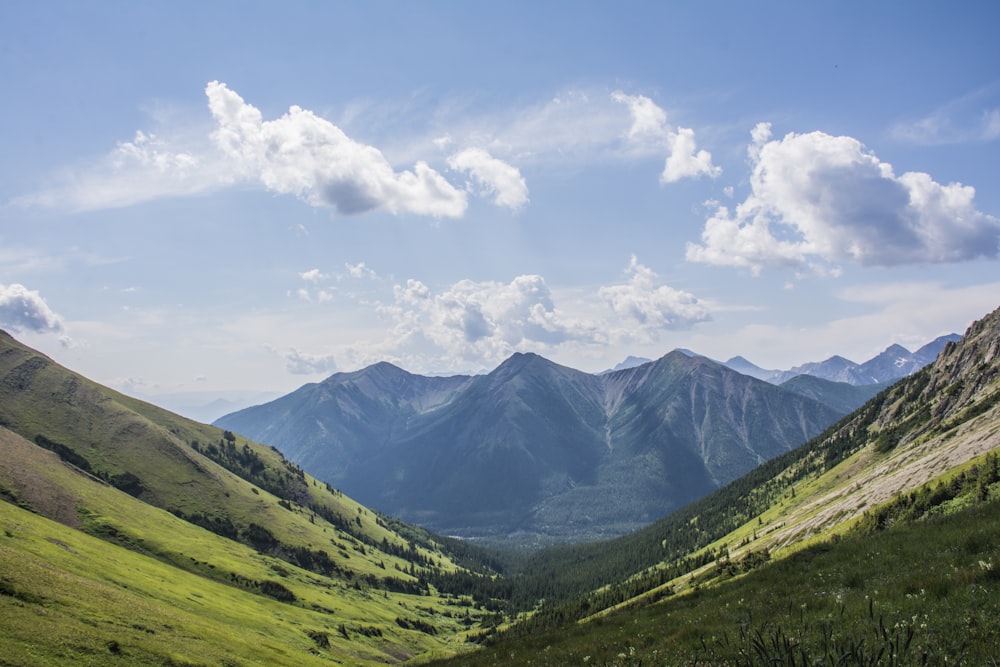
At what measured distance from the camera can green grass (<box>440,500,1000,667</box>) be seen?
408 inches

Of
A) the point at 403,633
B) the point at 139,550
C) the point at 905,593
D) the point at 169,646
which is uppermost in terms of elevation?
the point at 905,593

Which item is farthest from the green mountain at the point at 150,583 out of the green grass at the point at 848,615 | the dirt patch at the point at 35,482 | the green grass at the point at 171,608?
the green grass at the point at 848,615

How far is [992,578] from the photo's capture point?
1540cm

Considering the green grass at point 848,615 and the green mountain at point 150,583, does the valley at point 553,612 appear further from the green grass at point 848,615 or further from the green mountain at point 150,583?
the green mountain at point 150,583

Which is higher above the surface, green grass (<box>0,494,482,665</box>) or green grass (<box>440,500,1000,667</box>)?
green grass (<box>440,500,1000,667</box>)

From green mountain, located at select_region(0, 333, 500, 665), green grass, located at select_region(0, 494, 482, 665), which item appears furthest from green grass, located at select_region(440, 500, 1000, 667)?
green mountain, located at select_region(0, 333, 500, 665)

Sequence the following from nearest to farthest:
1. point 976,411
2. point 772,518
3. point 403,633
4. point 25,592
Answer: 1. point 25,592
2. point 976,411
3. point 403,633
4. point 772,518

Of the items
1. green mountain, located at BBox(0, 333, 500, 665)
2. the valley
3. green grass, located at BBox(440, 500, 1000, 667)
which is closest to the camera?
green grass, located at BBox(440, 500, 1000, 667)

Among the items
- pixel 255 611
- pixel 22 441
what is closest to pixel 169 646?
pixel 255 611

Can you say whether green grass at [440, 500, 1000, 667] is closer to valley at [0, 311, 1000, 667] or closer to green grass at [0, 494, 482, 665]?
valley at [0, 311, 1000, 667]

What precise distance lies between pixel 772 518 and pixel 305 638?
457ft

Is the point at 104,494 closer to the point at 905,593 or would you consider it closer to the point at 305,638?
the point at 305,638

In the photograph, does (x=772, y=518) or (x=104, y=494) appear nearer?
(x=104, y=494)

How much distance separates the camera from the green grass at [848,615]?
10375mm
